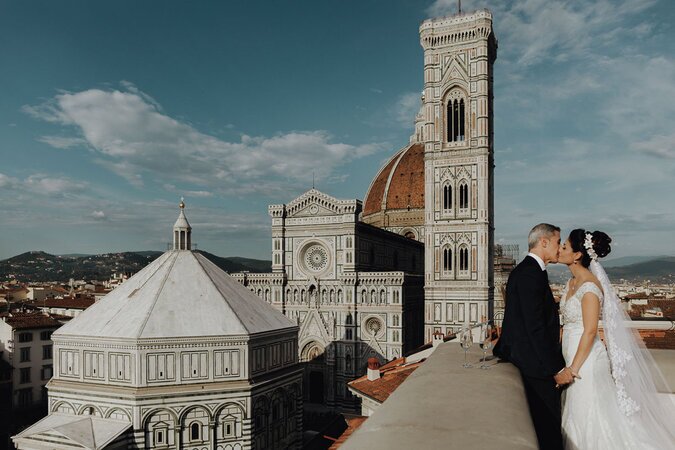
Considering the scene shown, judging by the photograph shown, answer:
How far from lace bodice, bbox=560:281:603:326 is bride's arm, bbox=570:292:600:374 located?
0.25 ft

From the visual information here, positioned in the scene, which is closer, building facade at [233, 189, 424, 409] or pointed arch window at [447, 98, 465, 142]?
building facade at [233, 189, 424, 409]

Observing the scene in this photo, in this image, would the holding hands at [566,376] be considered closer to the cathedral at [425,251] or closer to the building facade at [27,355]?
the cathedral at [425,251]

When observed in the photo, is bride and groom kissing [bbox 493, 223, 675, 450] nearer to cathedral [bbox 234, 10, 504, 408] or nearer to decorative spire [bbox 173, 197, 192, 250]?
decorative spire [bbox 173, 197, 192, 250]

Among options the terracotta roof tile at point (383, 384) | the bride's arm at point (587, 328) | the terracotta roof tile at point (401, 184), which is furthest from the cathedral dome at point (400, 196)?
the bride's arm at point (587, 328)

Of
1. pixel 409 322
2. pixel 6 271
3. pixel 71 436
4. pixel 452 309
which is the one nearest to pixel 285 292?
pixel 409 322

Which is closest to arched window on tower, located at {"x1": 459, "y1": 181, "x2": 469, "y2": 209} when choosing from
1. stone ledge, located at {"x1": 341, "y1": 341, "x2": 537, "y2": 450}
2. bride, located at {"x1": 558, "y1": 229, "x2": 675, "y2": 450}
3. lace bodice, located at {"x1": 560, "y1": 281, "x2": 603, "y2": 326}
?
bride, located at {"x1": 558, "y1": 229, "x2": 675, "y2": 450}

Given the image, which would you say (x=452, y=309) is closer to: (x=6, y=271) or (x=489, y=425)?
(x=489, y=425)

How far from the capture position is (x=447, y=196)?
134ft

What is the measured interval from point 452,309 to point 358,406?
1022 centimetres

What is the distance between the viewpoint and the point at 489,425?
286cm

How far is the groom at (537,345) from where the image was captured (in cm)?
428

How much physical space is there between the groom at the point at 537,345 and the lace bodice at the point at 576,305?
10.2 inches

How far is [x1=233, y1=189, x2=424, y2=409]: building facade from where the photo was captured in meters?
39.1

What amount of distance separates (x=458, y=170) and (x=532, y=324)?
3739 cm
